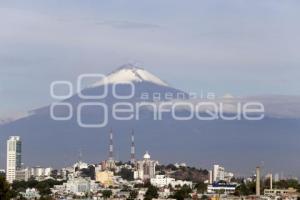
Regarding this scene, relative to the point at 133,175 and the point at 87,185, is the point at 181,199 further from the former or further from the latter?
the point at 133,175

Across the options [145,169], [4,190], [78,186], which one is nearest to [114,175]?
[145,169]

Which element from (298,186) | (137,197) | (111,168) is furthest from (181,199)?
(111,168)

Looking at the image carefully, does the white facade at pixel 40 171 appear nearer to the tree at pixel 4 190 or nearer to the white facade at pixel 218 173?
the white facade at pixel 218 173

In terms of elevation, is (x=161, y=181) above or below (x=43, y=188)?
above

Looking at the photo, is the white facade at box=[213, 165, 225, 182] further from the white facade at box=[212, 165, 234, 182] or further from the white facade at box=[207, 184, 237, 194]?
the white facade at box=[207, 184, 237, 194]

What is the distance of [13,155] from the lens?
9256 cm

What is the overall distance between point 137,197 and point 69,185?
14.1m

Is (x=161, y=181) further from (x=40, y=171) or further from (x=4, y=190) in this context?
(x=4, y=190)

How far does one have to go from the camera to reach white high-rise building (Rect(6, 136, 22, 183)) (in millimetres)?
90438

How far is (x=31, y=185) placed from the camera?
6719 centimetres

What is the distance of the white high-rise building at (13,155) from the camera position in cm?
9044

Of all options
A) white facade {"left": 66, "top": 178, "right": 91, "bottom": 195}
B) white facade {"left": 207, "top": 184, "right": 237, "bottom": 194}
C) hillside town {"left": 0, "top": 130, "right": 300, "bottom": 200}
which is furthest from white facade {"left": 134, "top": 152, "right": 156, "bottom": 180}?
white facade {"left": 207, "top": 184, "right": 237, "bottom": 194}

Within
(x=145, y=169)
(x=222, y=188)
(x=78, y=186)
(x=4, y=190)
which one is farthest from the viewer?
(x=145, y=169)

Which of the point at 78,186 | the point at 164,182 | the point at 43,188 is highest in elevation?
the point at 164,182
